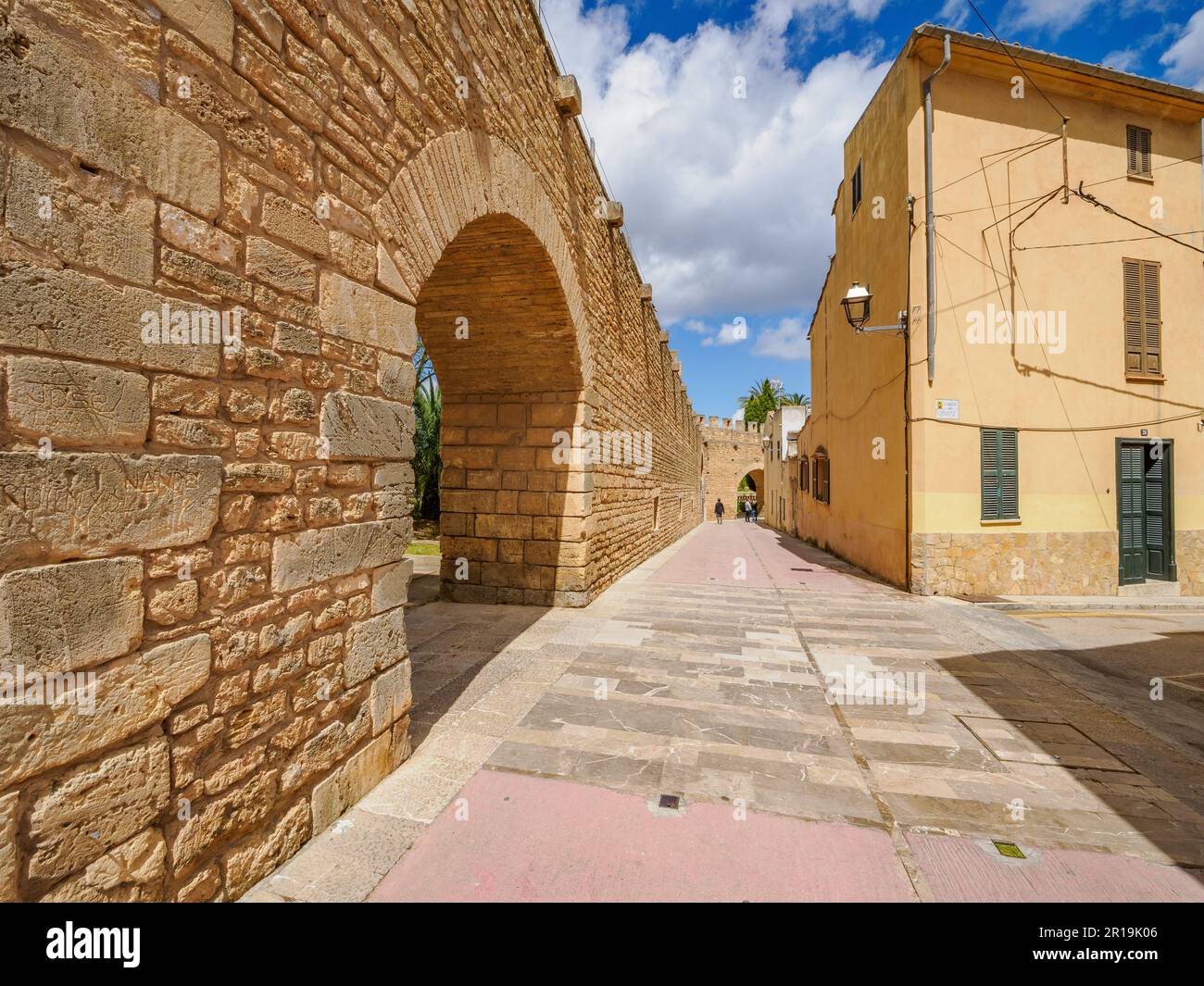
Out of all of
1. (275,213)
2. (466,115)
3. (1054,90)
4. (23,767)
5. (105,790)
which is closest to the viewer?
(23,767)

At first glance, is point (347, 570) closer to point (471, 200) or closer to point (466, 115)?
point (471, 200)

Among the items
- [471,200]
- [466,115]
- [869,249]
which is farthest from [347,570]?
[869,249]

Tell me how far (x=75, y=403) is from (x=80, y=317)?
0.24m

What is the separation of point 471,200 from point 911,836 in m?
4.26

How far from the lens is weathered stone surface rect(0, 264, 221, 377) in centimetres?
131

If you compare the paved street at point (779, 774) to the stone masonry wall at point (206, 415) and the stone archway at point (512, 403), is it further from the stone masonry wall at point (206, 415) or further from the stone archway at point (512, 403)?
the stone archway at point (512, 403)

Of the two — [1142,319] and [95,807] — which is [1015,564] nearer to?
[1142,319]

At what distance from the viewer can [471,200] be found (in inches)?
138

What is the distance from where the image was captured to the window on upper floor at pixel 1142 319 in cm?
792

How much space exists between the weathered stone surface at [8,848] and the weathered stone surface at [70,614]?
303mm

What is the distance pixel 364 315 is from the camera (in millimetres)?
2492

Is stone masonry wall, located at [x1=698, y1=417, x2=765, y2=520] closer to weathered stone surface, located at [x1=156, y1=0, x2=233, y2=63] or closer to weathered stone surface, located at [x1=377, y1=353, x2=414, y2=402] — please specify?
weathered stone surface, located at [x1=377, y1=353, x2=414, y2=402]

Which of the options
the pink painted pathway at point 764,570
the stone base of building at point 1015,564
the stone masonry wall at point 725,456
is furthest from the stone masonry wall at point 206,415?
the stone masonry wall at point 725,456

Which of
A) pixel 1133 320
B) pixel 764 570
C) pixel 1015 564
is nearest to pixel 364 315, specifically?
pixel 764 570
